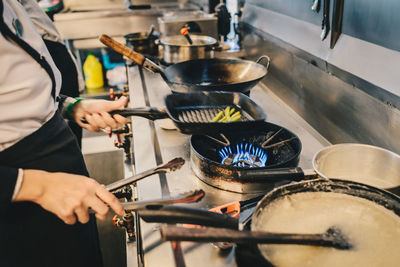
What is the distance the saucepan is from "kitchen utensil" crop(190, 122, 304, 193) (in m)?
0.11

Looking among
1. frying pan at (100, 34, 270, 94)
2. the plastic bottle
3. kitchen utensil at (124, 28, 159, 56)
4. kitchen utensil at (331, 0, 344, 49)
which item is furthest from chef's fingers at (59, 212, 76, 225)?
the plastic bottle

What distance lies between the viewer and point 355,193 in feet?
2.69

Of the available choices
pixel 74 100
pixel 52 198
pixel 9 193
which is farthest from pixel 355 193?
pixel 74 100

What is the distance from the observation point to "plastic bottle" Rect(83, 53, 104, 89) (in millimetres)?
3775

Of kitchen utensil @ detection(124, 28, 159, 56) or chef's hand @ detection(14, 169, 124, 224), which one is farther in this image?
kitchen utensil @ detection(124, 28, 159, 56)

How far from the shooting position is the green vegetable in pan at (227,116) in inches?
49.2

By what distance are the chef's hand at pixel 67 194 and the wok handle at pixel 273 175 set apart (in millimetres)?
354

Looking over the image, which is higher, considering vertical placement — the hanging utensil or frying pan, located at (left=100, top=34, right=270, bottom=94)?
the hanging utensil

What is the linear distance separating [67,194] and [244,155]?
60cm

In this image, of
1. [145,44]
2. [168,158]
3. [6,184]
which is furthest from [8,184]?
[145,44]

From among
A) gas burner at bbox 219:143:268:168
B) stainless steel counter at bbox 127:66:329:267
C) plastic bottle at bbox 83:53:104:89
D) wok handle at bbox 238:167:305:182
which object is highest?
wok handle at bbox 238:167:305:182

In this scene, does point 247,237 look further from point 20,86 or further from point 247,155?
point 20,86

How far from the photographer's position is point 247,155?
123 cm

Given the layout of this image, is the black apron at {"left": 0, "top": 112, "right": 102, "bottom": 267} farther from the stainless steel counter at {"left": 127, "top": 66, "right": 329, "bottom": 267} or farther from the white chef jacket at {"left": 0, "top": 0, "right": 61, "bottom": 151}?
the stainless steel counter at {"left": 127, "top": 66, "right": 329, "bottom": 267}
